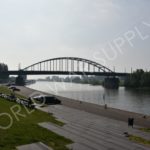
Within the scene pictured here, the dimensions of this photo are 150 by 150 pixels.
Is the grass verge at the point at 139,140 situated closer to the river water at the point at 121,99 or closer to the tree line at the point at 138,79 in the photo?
the river water at the point at 121,99

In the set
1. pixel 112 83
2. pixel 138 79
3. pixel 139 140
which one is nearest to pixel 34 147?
pixel 139 140

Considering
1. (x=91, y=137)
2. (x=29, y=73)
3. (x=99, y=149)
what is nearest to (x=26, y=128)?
(x=91, y=137)

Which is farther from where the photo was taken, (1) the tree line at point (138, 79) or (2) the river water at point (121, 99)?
(1) the tree line at point (138, 79)

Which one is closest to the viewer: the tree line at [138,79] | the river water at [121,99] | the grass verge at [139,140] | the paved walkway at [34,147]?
the paved walkway at [34,147]

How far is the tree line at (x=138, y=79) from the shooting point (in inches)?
4646

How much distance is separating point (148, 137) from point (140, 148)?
3.64 metres

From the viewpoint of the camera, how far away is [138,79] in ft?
401

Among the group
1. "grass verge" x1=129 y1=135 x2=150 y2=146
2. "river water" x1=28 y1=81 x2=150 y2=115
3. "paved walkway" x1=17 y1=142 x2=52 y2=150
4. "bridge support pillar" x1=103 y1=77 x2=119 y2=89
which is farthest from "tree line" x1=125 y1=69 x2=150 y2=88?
"paved walkway" x1=17 y1=142 x2=52 y2=150

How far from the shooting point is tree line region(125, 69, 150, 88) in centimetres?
11800

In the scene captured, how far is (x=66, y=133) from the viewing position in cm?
1655

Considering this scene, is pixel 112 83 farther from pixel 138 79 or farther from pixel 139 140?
pixel 139 140

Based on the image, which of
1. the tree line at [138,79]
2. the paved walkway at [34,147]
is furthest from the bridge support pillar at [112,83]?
the paved walkway at [34,147]

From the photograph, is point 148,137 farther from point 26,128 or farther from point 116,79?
point 116,79

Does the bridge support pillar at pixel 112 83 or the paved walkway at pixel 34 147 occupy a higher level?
the bridge support pillar at pixel 112 83
